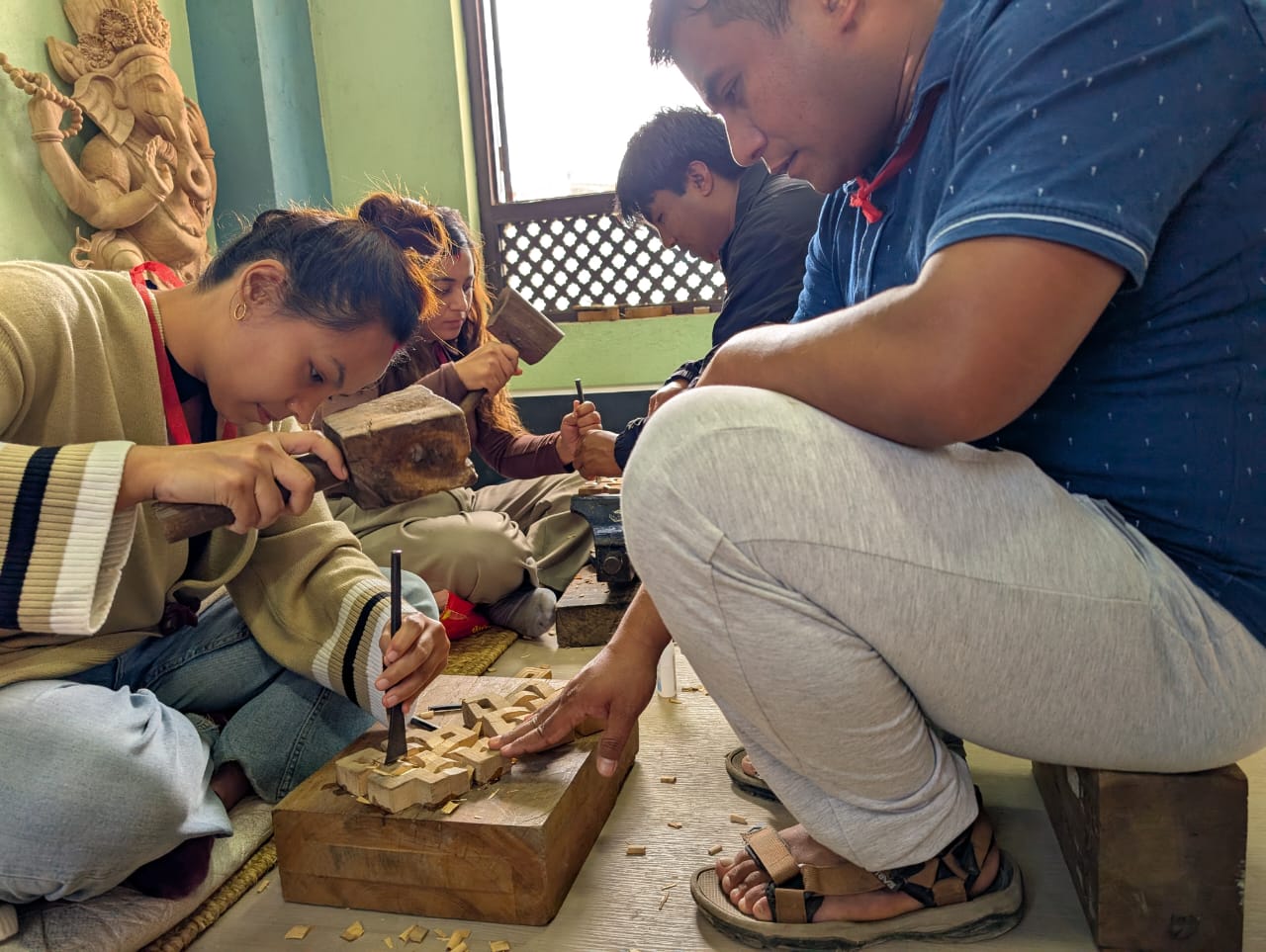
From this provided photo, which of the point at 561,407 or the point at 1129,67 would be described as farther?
the point at 561,407

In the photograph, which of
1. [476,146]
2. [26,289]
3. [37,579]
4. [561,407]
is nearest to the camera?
[37,579]

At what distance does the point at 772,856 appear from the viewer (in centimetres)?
124

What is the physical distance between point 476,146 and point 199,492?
14.0 ft

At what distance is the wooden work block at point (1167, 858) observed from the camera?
106 cm

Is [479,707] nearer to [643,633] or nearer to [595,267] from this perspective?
[643,633]

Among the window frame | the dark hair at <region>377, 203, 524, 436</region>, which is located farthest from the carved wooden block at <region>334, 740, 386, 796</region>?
the window frame

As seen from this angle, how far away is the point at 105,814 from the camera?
119 centimetres

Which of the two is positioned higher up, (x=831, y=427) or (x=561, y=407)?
(x=831, y=427)

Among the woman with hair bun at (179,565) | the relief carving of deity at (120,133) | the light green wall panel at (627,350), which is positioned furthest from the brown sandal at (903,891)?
the light green wall panel at (627,350)

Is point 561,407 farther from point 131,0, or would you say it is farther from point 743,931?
point 743,931

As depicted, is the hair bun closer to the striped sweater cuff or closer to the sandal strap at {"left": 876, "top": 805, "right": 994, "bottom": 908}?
the striped sweater cuff

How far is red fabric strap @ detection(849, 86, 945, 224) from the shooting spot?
1039mm

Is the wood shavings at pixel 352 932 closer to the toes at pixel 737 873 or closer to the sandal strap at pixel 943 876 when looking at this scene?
the toes at pixel 737 873

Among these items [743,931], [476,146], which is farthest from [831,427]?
[476,146]
